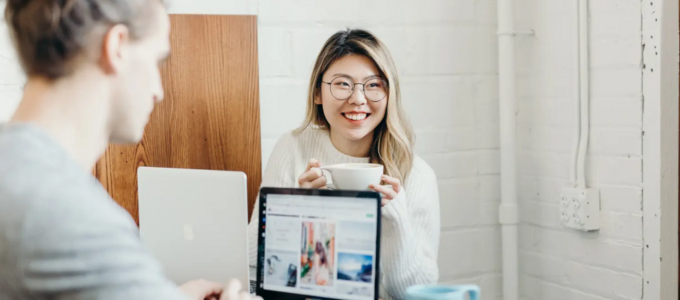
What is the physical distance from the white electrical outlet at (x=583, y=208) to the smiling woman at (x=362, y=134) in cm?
45

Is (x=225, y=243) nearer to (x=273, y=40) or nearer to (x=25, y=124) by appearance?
(x=25, y=124)

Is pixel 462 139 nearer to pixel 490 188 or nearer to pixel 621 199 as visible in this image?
pixel 490 188

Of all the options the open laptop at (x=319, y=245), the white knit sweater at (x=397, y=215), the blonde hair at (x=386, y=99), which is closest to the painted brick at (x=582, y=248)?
the white knit sweater at (x=397, y=215)

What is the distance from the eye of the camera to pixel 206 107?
1990 mm

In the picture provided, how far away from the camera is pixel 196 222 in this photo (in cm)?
141

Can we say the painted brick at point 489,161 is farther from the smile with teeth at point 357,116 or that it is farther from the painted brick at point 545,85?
the smile with teeth at point 357,116

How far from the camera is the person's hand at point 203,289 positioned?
4.18ft

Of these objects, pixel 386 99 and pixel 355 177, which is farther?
pixel 386 99

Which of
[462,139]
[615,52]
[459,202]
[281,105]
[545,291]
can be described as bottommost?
[545,291]

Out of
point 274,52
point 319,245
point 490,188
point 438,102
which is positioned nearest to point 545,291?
point 490,188

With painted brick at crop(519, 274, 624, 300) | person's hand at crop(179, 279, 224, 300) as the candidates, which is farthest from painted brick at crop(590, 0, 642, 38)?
person's hand at crop(179, 279, 224, 300)

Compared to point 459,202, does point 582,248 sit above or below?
below

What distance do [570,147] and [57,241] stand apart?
5.70 feet

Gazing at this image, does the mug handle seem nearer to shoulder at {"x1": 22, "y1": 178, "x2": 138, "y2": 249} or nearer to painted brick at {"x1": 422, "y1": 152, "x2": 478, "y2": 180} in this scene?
shoulder at {"x1": 22, "y1": 178, "x2": 138, "y2": 249}
